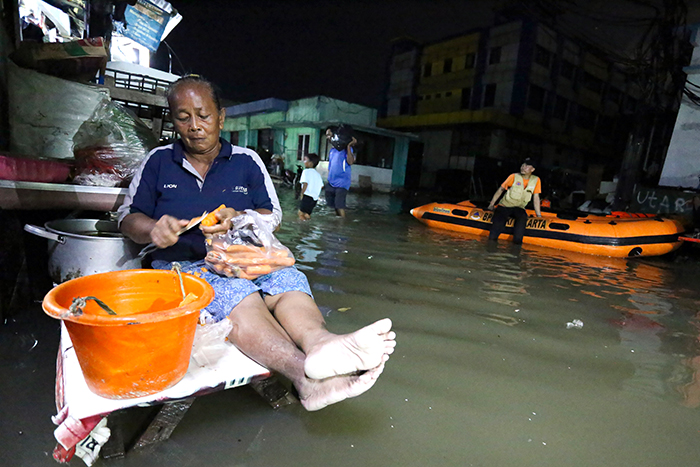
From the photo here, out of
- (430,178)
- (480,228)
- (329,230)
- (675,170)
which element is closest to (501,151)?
(430,178)

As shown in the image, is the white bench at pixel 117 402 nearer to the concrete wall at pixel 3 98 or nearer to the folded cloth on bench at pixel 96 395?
the folded cloth on bench at pixel 96 395

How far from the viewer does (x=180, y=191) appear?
201 cm

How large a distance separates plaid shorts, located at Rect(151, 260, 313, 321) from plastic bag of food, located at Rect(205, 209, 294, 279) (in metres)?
0.04

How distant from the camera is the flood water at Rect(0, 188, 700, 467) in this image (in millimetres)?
1396

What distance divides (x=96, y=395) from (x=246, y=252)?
2.57 feet

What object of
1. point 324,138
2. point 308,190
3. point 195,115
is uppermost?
point 324,138

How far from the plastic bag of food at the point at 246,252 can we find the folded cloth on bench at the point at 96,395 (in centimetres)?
36

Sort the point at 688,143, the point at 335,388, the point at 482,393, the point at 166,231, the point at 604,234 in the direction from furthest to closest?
the point at 688,143 → the point at 604,234 → the point at 482,393 → the point at 166,231 → the point at 335,388

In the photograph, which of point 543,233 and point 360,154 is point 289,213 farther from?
point 360,154

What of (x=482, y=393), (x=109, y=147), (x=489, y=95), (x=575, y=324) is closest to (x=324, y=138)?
(x=489, y=95)

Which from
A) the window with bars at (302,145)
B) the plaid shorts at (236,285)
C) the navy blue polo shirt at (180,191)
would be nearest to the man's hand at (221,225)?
the plaid shorts at (236,285)

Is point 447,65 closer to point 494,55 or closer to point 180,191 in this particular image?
point 494,55

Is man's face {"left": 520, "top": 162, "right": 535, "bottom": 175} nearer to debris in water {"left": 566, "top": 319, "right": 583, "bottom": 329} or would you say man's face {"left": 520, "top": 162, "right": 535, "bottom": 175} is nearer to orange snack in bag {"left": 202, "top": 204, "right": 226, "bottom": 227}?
debris in water {"left": 566, "top": 319, "right": 583, "bottom": 329}

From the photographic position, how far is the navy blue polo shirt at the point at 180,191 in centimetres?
200
